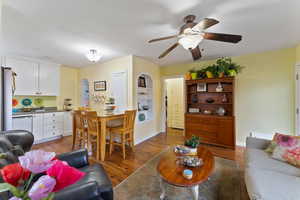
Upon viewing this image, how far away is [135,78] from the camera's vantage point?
12.1 ft

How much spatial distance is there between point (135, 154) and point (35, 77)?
12.2ft

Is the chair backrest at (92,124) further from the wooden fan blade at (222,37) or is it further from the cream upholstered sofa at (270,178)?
the cream upholstered sofa at (270,178)

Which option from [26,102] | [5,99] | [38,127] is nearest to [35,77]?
[26,102]

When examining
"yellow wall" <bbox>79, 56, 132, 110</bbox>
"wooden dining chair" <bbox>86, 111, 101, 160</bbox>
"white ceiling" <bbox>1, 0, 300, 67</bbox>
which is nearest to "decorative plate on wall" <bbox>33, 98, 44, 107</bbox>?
"yellow wall" <bbox>79, 56, 132, 110</bbox>

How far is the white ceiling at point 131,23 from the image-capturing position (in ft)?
5.51

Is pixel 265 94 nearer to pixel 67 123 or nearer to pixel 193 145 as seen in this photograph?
pixel 193 145

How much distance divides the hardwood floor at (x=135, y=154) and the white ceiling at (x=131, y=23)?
2409 millimetres

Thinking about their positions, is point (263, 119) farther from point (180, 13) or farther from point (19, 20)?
point (19, 20)

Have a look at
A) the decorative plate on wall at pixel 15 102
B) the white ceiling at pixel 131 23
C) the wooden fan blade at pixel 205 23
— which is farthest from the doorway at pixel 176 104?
the decorative plate on wall at pixel 15 102

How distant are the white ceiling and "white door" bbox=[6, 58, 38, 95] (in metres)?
0.58

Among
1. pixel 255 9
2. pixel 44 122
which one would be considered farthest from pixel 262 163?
pixel 44 122

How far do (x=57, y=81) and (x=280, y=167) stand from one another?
5.63m

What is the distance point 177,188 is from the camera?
1860 mm

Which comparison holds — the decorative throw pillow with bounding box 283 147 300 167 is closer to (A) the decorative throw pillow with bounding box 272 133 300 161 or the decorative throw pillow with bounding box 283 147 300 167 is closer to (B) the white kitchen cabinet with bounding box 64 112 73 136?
(A) the decorative throw pillow with bounding box 272 133 300 161
